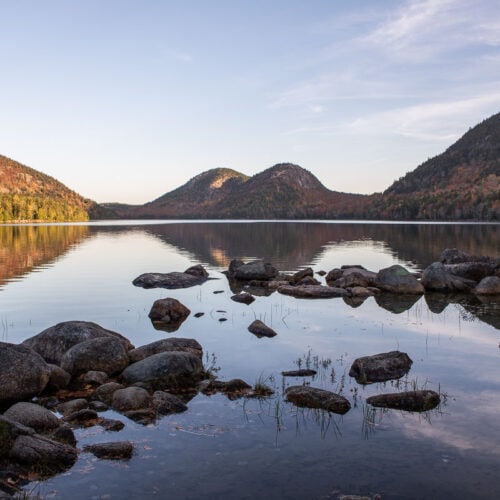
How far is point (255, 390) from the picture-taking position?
46.4 ft

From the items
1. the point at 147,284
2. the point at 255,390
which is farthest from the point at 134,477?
the point at 147,284

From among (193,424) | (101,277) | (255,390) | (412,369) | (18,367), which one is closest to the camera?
(193,424)

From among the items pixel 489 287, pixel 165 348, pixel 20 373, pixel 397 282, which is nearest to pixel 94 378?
pixel 20 373

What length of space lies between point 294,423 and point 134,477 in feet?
13.7

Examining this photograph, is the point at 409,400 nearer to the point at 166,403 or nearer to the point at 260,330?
the point at 166,403

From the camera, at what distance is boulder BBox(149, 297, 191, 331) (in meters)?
24.3

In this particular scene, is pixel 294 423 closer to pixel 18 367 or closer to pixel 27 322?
pixel 18 367

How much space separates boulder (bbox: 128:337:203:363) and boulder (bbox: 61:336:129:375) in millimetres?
522

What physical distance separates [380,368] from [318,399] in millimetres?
3400

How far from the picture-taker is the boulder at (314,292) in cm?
3142

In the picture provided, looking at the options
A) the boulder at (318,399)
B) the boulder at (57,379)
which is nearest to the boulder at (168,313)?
the boulder at (57,379)

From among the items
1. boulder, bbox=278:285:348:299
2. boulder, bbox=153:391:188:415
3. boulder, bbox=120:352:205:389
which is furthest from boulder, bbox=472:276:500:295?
boulder, bbox=153:391:188:415

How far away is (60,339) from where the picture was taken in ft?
57.1

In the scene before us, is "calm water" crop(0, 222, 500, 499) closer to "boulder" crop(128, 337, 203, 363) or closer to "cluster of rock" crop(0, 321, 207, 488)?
"cluster of rock" crop(0, 321, 207, 488)
